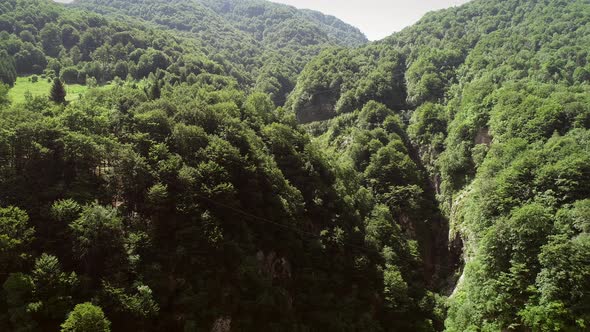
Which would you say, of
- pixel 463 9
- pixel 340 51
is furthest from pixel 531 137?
pixel 463 9

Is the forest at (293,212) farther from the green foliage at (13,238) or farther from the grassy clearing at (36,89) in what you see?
the grassy clearing at (36,89)

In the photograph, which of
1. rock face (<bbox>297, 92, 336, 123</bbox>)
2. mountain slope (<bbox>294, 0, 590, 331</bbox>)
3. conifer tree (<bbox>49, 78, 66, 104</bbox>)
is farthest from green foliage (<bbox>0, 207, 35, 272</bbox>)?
rock face (<bbox>297, 92, 336, 123</bbox>)

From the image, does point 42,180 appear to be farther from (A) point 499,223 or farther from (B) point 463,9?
(B) point 463,9

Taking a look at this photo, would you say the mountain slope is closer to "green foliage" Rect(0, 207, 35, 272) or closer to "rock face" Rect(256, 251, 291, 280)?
"rock face" Rect(256, 251, 291, 280)

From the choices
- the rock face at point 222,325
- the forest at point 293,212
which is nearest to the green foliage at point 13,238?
the forest at point 293,212

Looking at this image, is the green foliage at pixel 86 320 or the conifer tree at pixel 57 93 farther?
the conifer tree at pixel 57 93

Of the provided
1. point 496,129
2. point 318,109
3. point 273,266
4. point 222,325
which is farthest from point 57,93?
point 496,129
